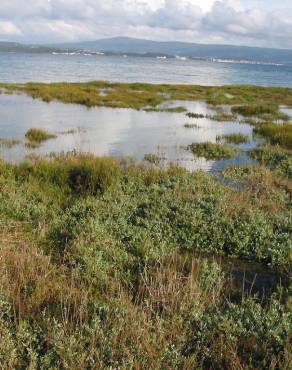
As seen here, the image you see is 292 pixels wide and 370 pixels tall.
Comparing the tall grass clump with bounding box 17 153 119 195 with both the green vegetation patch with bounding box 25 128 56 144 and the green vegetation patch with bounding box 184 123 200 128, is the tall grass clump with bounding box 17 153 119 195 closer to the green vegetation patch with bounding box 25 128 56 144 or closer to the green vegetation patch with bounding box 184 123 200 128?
the green vegetation patch with bounding box 25 128 56 144

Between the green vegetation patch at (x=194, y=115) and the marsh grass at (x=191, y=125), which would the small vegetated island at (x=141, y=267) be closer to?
the marsh grass at (x=191, y=125)

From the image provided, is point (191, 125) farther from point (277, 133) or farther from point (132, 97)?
point (132, 97)

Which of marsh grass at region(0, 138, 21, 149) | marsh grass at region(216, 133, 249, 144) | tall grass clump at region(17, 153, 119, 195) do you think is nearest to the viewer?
tall grass clump at region(17, 153, 119, 195)

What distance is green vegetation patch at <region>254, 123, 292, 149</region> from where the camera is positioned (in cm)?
2317

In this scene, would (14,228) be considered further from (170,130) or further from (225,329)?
(170,130)

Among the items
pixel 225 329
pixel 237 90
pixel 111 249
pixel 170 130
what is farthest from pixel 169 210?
pixel 237 90

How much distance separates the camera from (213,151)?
68.9 ft

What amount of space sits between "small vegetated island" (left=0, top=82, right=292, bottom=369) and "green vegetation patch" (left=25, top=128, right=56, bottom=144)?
668cm

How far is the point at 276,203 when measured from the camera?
12.4m

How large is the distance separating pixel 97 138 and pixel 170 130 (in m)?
5.70

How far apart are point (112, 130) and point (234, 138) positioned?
7.11 m

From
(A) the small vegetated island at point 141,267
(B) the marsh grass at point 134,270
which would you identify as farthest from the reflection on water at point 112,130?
(B) the marsh grass at point 134,270

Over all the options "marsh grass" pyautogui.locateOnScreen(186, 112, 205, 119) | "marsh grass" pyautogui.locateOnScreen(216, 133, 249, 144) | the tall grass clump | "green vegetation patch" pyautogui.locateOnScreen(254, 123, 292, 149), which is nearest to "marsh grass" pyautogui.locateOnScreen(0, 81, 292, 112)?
"marsh grass" pyautogui.locateOnScreen(186, 112, 205, 119)

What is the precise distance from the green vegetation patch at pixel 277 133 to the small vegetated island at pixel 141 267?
6395 mm
